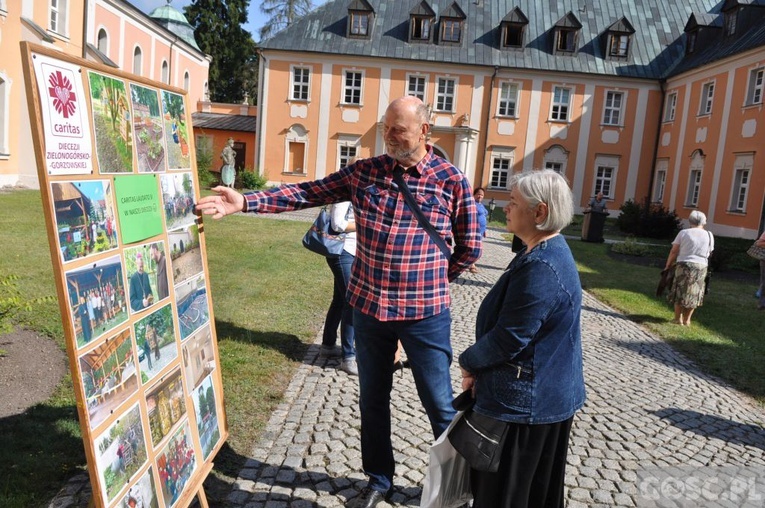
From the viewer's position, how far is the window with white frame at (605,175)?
32.0 metres

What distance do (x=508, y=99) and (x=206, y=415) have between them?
1212 inches

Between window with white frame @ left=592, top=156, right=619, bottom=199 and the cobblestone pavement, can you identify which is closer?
the cobblestone pavement

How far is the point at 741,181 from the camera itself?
78.2 feet

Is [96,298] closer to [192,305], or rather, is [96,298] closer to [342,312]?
[192,305]

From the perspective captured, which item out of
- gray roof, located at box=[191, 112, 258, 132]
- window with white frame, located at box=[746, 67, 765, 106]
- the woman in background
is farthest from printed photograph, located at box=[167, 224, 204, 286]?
gray roof, located at box=[191, 112, 258, 132]

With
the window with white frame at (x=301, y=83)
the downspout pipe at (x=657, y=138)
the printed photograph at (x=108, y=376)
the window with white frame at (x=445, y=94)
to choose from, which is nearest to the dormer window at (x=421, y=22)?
the window with white frame at (x=445, y=94)

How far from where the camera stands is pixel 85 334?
6.88 feet

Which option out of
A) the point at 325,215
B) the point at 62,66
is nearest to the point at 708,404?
the point at 325,215

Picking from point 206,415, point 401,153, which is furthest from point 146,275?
point 401,153

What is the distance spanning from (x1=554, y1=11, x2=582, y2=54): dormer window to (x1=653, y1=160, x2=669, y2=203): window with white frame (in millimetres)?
7004

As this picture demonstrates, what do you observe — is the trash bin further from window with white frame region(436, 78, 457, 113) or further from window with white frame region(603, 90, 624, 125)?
window with white frame region(436, 78, 457, 113)

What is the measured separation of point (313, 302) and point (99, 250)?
19.8ft

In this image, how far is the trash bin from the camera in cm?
2008

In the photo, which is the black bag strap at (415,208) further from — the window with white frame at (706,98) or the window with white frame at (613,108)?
the window with white frame at (613,108)
